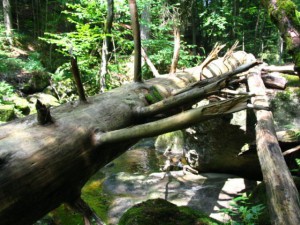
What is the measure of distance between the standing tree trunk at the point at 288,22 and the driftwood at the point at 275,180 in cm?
195

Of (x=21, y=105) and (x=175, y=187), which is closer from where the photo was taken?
(x=175, y=187)

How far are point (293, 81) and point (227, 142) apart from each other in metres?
2.62

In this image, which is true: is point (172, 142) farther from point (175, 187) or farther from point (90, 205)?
point (90, 205)

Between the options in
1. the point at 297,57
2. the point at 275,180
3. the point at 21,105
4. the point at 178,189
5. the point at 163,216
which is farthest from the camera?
the point at 21,105

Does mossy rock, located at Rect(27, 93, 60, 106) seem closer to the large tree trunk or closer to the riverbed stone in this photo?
the riverbed stone

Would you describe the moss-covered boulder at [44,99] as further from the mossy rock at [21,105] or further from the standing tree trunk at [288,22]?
the standing tree trunk at [288,22]

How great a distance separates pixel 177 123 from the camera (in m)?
2.11

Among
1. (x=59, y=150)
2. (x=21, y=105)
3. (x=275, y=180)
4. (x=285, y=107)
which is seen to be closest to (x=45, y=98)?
(x=21, y=105)

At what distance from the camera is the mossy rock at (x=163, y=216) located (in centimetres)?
350

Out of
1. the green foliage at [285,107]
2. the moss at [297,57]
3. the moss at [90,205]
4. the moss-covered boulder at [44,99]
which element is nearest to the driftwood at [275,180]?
the moss at [297,57]

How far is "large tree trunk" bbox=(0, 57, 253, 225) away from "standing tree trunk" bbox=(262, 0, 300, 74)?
11.1 feet

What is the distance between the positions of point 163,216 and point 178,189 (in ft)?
10.4

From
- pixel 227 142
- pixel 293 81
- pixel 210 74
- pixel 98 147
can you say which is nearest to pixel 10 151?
pixel 98 147

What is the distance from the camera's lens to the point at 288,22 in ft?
17.0
